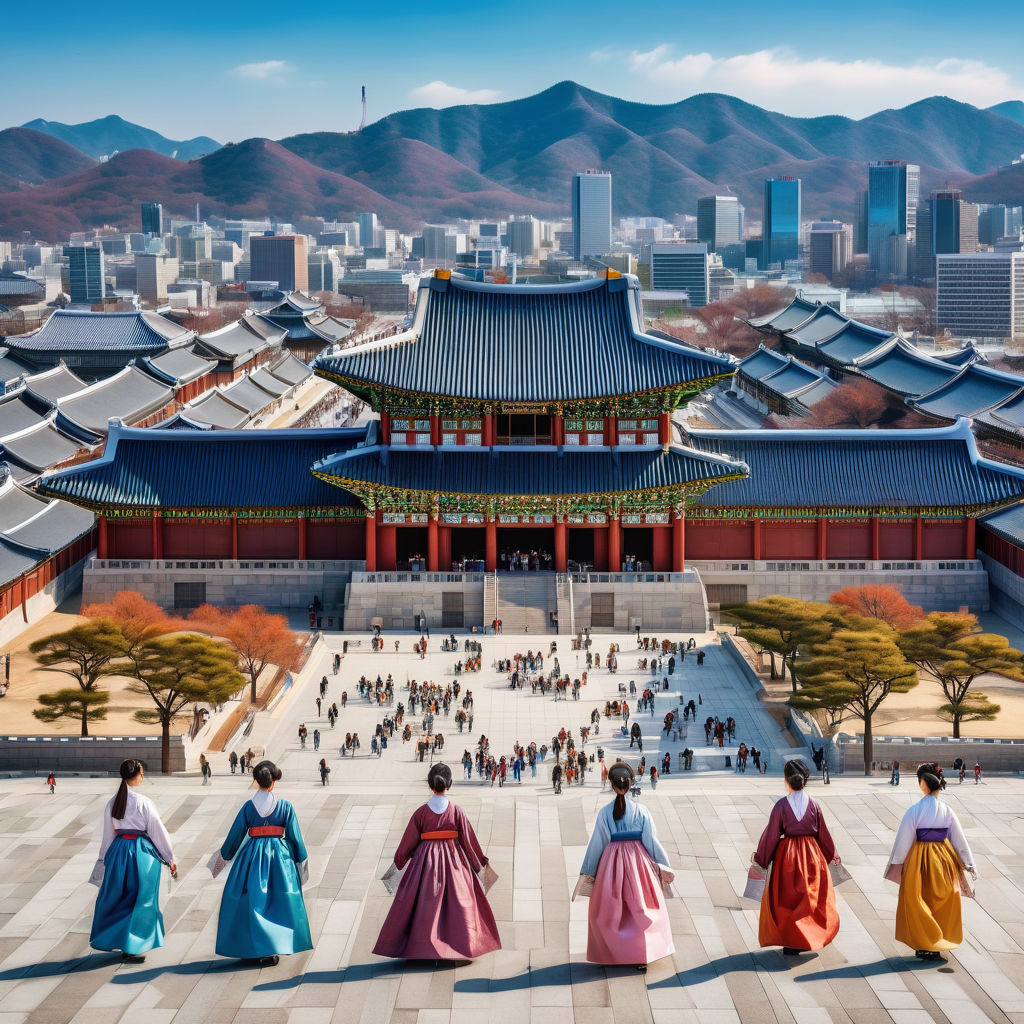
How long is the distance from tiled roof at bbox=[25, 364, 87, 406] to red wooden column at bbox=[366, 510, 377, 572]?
110ft

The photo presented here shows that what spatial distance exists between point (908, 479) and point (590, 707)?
Result: 1855cm

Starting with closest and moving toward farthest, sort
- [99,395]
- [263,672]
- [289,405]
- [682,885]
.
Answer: [682,885] < [263,672] < [99,395] < [289,405]

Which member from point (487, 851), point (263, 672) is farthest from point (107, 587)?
point (487, 851)

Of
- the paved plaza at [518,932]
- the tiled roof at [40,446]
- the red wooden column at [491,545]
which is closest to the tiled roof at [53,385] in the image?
the tiled roof at [40,446]

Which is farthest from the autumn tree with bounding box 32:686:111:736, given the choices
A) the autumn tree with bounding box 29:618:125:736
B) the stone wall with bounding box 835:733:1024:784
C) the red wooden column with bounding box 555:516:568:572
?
the red wooden column with bounding box 555:516:568:572

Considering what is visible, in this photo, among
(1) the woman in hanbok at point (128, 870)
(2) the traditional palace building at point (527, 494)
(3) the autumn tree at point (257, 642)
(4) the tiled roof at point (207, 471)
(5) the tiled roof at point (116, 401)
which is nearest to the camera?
(1) the woman in hanbok at point (128, 870)

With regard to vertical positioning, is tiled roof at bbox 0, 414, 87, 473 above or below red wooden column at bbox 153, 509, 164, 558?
above

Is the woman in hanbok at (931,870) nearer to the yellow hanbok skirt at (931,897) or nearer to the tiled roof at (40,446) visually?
the yellow hanbok skirt at (931,897)

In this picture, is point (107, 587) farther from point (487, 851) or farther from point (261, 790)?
point (261, 790)

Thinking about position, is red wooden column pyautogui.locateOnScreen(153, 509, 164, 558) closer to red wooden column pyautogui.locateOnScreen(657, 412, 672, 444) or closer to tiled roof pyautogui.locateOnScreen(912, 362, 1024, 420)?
red wooden column pyautogui.locateOnScreen(657, 412, 672, 444)

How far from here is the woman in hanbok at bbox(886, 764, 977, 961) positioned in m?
17.7

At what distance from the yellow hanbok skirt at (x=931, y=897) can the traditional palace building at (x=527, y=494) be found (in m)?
34.2

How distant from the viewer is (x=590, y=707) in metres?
44.2

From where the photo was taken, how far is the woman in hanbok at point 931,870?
1769cm
